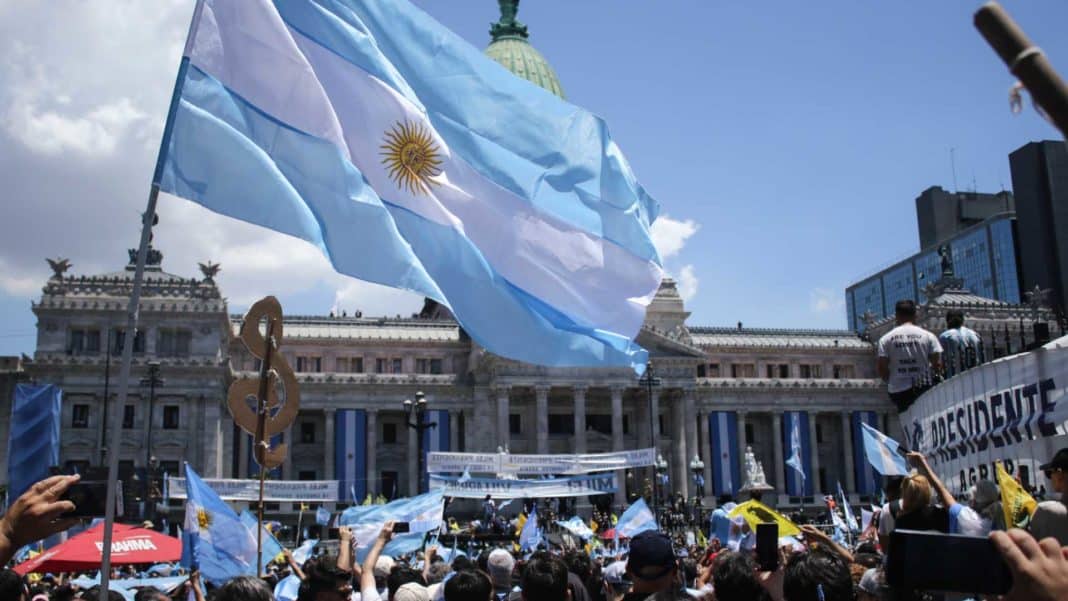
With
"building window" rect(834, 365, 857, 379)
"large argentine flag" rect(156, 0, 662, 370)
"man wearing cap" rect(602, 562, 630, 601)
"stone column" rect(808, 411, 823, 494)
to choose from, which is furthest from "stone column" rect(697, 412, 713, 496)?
"large argentine flag" rect(156, 0, 662, 370)

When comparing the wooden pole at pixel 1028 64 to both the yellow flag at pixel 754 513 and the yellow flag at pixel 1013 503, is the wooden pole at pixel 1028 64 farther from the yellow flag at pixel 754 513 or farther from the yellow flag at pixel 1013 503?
the yellow flag at pixel 754 513

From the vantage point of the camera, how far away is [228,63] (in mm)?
10688

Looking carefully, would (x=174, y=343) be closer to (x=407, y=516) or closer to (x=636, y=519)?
(x=636, y=519)

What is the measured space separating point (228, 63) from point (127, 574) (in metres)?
19.2

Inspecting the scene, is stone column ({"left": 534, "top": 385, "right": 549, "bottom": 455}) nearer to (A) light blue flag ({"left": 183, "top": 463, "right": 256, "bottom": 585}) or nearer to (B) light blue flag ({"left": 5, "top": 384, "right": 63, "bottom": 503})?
(B) light blue flag ({"left": 5, "top": 384, "right": 63, "bottom": 503})

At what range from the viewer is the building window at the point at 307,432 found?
276 feet

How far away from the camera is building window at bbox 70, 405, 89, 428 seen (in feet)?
238

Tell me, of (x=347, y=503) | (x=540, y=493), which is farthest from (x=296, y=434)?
(x=540, y=493)

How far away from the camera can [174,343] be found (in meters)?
74.9

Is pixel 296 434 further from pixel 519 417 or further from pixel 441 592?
pixel 441 592

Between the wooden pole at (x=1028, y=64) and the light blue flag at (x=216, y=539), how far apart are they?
12954 millimetres

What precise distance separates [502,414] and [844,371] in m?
30.6

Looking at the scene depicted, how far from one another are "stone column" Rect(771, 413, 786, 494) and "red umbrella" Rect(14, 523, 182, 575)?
74689mm

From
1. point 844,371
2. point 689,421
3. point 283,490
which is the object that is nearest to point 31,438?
point 283,490
